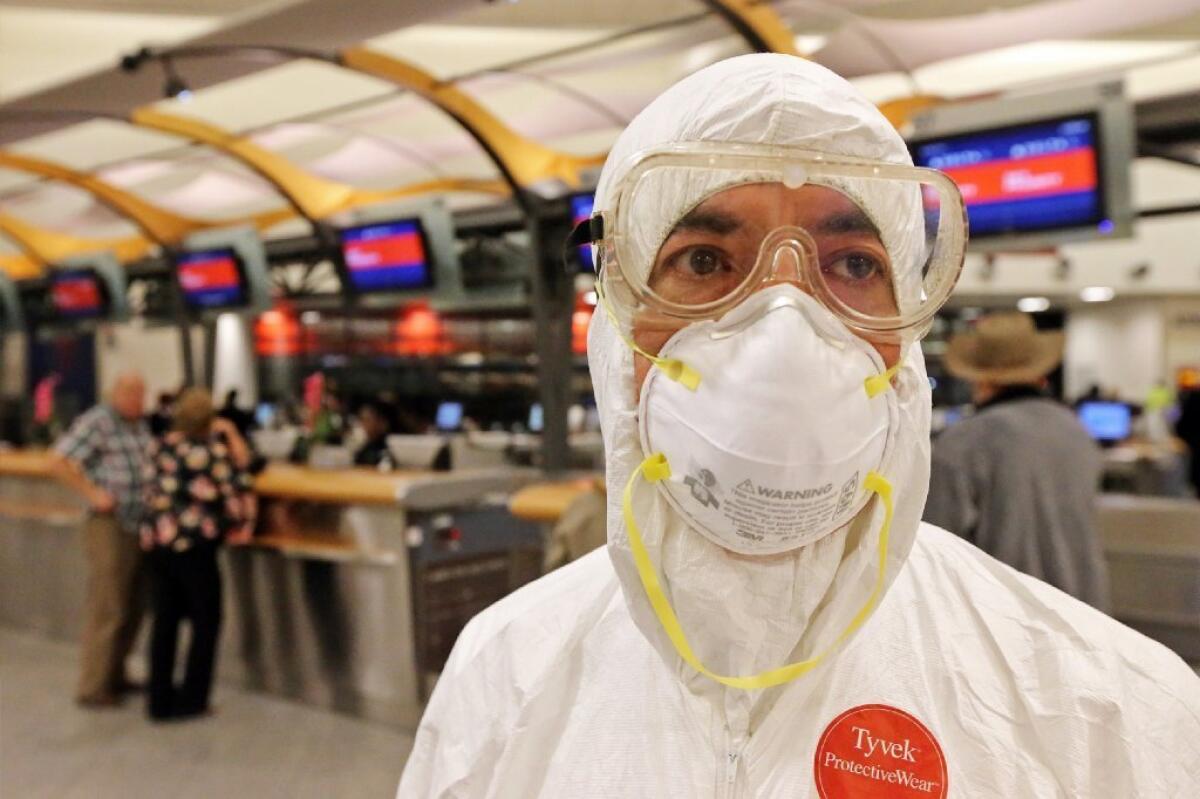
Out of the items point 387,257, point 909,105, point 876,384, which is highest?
point 909,105

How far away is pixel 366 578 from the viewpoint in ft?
16.9

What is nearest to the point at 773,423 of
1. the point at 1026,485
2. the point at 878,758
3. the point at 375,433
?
the point at 878,758

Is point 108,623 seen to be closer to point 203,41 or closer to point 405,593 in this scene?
point 405,593

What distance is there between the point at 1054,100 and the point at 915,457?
11.8 feet

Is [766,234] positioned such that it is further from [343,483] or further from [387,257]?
[387,257]

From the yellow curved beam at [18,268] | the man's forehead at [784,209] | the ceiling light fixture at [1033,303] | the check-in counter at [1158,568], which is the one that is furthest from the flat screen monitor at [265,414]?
the man's forehead at [784,209]

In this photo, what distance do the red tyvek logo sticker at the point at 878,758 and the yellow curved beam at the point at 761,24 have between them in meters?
3.69

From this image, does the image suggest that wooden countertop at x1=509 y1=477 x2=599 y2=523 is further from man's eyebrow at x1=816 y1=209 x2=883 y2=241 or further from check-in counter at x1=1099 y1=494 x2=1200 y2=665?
man's eyebrow at x1=816 y1=209 x2=883 y2=241

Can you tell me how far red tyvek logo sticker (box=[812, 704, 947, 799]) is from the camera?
1.03 m

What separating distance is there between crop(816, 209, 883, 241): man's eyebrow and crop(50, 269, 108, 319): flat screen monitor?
9836 mm

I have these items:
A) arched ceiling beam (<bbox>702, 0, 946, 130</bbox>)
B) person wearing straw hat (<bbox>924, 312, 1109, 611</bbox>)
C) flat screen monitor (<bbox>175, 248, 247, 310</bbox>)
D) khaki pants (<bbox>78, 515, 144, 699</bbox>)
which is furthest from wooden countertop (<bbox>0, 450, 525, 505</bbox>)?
person wearing straw hat (<bbox>924, 312, 1109, 611</bbox>)

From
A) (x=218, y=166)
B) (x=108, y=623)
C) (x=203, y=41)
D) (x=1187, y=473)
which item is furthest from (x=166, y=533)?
(x=1187, y=473)

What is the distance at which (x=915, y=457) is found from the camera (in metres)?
1.14

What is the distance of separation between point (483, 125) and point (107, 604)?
3.55m
